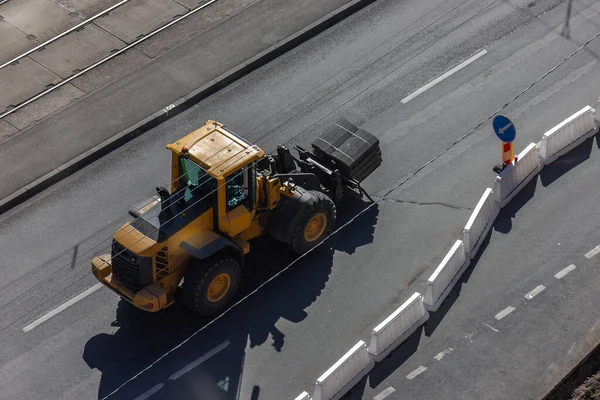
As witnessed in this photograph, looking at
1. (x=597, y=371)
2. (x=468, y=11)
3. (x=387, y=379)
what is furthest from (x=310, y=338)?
(x=468, y=11)

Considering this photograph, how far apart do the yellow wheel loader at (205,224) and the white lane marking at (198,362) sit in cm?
69

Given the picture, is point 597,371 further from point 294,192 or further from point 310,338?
point 294,192

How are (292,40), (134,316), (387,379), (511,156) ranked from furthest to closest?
1. (292,40)
2. (511,156)
3. (134,316)
4. (387,379)

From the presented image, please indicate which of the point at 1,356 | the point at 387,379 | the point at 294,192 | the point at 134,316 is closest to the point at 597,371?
the point at 387,379

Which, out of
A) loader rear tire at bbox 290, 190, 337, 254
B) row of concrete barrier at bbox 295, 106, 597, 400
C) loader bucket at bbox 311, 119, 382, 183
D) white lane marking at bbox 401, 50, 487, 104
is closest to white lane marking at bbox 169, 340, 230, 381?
row of concrete barrier at bbox 295, 106, 597, 400

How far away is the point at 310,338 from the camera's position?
68.6ft

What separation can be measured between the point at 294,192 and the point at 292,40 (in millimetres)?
7016

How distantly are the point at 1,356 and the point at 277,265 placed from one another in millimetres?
5543

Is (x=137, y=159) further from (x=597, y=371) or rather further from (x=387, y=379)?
(x=597, y=371)

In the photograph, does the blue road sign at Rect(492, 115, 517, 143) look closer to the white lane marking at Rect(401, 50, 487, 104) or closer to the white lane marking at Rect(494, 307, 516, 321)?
the white lane marking at Rect(401, 50, 487, 104)

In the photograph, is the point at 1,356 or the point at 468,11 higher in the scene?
the point at 468,11

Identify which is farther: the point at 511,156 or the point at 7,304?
the point at 511,156

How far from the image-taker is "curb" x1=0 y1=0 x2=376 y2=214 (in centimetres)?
2450

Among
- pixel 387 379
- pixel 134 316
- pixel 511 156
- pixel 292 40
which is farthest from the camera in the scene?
pixel 292 40
